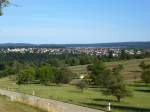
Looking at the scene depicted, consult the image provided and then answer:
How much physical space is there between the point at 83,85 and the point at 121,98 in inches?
813

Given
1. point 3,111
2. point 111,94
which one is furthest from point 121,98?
point 3,111

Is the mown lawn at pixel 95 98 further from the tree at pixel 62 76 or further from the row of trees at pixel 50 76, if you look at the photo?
the row of trees at pixel 50 76

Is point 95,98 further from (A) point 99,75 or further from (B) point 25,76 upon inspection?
(B) point 25,76

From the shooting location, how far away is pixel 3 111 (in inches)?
668

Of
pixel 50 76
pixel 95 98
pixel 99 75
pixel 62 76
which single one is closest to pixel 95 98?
pixel 95 98

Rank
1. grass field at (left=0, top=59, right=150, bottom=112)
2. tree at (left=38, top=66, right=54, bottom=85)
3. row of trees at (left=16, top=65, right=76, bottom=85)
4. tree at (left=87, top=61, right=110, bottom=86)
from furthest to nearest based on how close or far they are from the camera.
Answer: tree at (left=38, top=66, right=54, bottom=85) → row of trees at (left=16, top=65, right=76, bottom=85) → tree at (left=87, top=61, right=110, bottom=86) → grass field at (left=0, top=59, right=150, bottom=112)

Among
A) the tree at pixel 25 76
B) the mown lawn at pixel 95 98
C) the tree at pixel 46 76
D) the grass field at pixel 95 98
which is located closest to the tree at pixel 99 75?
the grass field at pixel 95 98

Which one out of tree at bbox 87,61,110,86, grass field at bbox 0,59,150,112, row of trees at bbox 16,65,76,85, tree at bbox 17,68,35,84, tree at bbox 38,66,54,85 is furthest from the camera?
tree at bbox 17,68,35,84

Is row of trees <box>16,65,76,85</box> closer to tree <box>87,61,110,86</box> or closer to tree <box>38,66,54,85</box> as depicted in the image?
tree <box>38,66,54,85</box>

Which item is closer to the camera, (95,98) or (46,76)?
(95,98)

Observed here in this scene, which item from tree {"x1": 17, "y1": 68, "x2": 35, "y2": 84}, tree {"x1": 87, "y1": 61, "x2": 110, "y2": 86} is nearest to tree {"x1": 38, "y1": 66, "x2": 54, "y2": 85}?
tree {"x1": 17, "y1": 68, "x2": 35, "y2": 84}

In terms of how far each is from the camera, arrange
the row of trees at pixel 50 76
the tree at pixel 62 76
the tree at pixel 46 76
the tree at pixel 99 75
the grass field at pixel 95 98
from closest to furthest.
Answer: the grass field at pixel 95 98 < the tree at pixel 99 75 < the tree at pixel 62 76 < the row of trees at pixel 50 76 < the tree at pixel 46 76

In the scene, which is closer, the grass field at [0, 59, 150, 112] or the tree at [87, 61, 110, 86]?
the grass field at [0, 59, 150, 112]

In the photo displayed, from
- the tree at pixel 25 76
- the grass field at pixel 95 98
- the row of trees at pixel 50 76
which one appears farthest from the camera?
the tree at pixel 25 76
